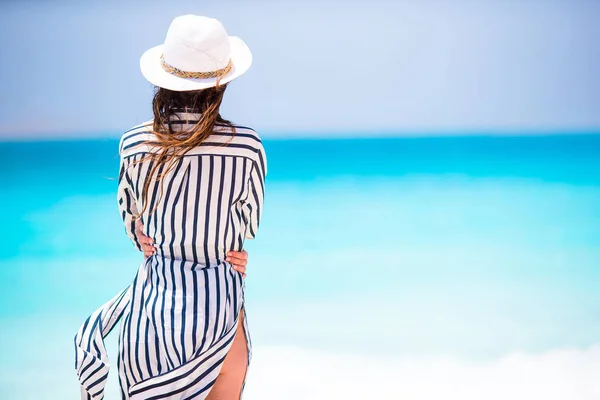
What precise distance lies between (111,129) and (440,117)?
4.28 metres

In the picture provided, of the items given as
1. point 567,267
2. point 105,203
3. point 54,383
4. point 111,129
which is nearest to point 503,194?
point 567,267

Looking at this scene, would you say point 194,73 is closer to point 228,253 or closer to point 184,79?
point 184,79

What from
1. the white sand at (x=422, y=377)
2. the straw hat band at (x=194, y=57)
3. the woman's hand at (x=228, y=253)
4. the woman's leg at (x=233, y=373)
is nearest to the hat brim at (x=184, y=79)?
the straw hat band at (x=194, y=57)

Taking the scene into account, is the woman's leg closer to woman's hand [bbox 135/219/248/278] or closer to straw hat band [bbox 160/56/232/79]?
woman's hand [bbox 135/219/248/278]

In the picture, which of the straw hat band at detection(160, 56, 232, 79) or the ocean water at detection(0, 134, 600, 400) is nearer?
the straw hat band at detection(160, 56, 232, 79)

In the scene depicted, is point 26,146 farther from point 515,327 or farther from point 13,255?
point 515,327

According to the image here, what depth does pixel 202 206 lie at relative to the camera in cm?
142

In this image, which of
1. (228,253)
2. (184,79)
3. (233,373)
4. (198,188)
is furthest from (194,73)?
(233,373)

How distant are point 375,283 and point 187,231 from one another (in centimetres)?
222

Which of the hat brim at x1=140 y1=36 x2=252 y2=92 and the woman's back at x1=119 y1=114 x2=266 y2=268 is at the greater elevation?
the hat brim at x1=140 y1=36 x2=252 y2=92

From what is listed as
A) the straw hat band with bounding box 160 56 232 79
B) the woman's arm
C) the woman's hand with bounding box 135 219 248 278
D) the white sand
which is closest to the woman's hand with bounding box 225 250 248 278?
the woman's hand with bounding box 135 219 248 278

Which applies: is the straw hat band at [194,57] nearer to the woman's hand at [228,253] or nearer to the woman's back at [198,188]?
the woman's back at [198,188]

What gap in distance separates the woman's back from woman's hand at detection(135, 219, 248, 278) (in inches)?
0.5

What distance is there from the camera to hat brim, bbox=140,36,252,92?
143 cm
